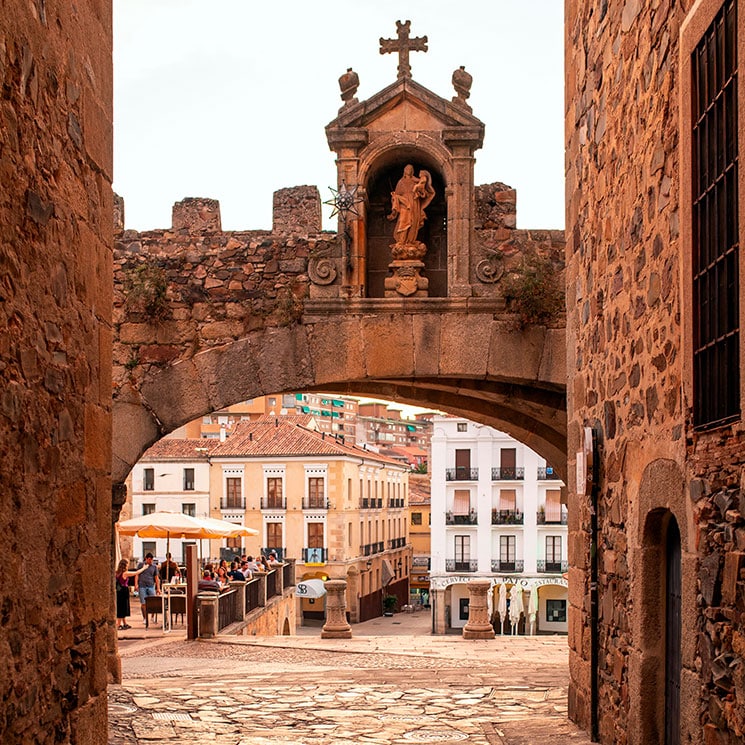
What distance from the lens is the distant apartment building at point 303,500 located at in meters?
45.5

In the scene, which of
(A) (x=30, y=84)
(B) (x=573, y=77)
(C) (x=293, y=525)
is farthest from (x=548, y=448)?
(C) (x=293, y=525)

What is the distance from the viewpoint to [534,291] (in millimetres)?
10094

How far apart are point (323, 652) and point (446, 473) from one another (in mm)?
29895

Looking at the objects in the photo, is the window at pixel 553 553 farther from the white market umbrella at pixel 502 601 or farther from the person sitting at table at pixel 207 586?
the person sitting at table at pixel 207 586

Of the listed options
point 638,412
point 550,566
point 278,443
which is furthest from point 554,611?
point 638,412

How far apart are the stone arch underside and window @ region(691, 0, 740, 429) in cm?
550

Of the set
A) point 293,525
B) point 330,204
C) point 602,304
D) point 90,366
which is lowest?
point 293,525

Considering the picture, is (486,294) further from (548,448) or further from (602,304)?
(602,304)

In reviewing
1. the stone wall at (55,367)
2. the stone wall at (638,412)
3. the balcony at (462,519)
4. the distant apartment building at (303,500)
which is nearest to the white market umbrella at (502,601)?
the balcony at (462,519)

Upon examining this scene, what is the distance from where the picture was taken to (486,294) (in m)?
10.3

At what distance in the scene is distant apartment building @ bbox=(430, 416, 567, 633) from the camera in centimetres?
4147

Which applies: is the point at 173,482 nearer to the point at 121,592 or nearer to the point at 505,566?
the point at 505,566

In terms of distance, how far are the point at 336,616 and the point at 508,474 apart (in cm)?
2740

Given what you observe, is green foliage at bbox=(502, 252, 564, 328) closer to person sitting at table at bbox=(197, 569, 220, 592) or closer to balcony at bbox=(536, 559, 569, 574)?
person sitting at table at bbox=(197, 569, 220, 592)
